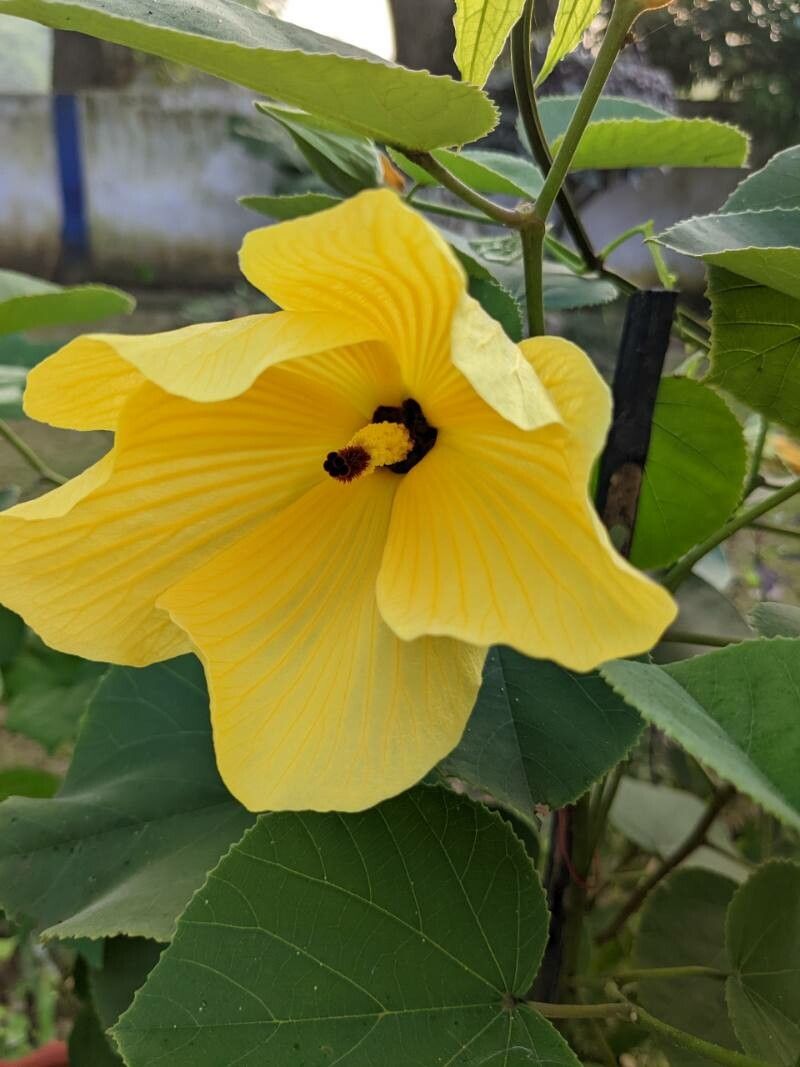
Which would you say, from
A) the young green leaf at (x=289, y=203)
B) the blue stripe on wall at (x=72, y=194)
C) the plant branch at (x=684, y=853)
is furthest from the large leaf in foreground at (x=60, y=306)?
the blue stripe on wall at (x=72, y=194)

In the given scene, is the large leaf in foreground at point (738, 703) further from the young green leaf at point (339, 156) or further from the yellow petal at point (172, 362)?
the young green leaf at point (339, 156)

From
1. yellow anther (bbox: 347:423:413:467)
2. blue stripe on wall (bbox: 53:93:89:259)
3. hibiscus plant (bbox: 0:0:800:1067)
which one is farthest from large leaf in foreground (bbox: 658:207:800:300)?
blue stripe on wall (bbox: 53:93:89:259)

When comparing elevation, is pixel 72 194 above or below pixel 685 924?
above

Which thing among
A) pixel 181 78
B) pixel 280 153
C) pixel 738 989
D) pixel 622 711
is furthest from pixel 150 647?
pixel 181 78

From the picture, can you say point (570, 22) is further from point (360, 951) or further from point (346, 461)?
point (360, 951)

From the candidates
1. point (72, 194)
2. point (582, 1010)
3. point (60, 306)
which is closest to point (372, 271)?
point (582, 1010)

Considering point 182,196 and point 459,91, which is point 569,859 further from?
point 182,196
